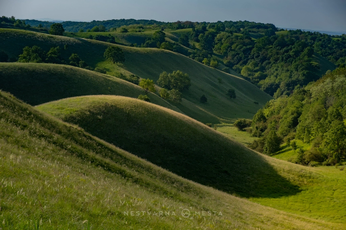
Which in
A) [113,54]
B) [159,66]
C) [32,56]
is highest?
[113,54]

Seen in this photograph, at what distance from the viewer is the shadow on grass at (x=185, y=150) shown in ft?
145

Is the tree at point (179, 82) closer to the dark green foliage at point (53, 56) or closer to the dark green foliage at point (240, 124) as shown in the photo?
the dark green foliage at point (240, 124)

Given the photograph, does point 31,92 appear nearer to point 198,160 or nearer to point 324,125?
point 198,160

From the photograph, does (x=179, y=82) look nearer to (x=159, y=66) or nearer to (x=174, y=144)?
(x=159, y=66)

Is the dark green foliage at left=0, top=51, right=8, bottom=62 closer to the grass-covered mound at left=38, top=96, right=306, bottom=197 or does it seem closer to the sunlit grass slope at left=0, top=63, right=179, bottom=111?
the sunlit grass slope at left=0, top=63, right=179, bottom=111

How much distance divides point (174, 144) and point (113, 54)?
346 feet

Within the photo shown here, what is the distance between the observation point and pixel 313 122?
96.1 m

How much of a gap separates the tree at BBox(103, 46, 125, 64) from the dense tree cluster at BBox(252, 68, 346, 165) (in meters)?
81.1

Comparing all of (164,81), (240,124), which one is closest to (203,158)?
(240,124)

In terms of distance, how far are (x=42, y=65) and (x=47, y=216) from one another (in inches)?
3588

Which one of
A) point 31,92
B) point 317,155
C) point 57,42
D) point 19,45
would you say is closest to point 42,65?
point 31,92

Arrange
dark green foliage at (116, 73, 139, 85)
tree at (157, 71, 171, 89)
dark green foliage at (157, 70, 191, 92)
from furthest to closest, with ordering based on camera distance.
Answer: dark green foliage at (157, 70, 191, 92), tree at (157, 71, 171, 89), dark green foliage at (116, 73, 139, 85)

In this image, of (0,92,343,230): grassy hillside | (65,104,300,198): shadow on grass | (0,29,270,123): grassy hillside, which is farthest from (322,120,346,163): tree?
(0,29,270,123): grassy hillside

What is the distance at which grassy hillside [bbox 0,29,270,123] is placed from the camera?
130125 mm
